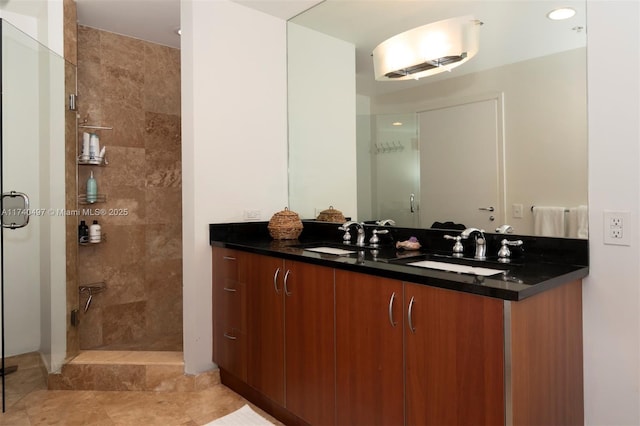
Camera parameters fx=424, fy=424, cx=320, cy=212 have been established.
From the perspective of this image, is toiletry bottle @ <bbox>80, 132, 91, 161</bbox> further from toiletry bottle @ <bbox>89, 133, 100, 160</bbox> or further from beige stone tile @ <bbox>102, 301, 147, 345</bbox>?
beige stone tile @ <bbox>102, 301, 147, 345</bbox>

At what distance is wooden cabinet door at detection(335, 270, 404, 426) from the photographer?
5.19ft

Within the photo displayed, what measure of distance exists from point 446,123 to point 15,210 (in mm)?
2408

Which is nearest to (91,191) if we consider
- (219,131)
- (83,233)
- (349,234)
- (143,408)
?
(83,233)

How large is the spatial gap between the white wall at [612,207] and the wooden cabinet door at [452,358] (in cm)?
62

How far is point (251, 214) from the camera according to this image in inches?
114

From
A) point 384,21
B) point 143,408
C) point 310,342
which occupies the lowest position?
point 143,408

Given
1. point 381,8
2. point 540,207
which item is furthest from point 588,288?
point 381,8

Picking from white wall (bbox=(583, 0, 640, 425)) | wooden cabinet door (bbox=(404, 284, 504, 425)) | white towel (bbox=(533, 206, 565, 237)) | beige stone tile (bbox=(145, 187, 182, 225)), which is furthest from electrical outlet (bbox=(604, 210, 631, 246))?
beige stone tile (bbox=(145, 187, 182, 225))

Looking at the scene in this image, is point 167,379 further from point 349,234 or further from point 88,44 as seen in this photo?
point 88,44

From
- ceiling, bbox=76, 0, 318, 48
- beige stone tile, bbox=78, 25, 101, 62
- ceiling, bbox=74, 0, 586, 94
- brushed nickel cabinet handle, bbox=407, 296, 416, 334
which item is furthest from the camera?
beige stone tile, bbox=78, 25, 101, 62

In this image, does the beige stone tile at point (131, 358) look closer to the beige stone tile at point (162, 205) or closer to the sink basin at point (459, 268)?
the beige stone tile at point (162, 205)

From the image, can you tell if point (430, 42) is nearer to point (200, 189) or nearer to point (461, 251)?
point (461, 251)

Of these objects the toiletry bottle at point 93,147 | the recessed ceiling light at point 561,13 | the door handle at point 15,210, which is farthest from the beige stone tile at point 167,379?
the recessed ceiling light at point 561,13

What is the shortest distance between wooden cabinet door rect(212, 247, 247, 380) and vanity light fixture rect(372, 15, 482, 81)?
1.38 metres
